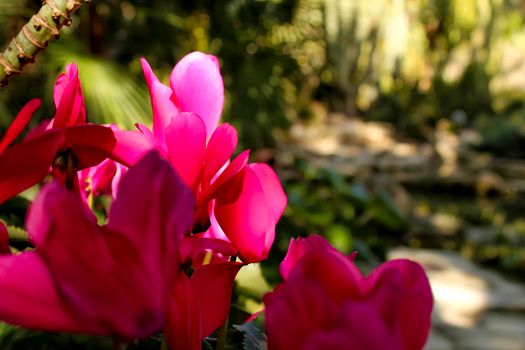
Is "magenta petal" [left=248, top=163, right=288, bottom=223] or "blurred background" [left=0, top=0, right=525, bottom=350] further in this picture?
"blurred background" [left=0, top=0, right=525, bottom=350]

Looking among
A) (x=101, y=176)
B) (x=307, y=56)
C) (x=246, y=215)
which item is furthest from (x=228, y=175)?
(x=307, y=56)

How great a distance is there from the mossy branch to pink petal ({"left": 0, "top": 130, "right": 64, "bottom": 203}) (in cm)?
5

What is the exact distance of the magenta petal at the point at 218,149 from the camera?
36cm

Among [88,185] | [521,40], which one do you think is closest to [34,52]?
[88,185]

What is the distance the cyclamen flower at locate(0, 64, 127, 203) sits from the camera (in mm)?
312

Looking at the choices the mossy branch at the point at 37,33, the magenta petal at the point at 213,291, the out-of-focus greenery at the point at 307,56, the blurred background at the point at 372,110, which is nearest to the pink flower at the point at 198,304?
the magenta petal at the point at 213,291

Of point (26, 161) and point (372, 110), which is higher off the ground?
point (26, 161)

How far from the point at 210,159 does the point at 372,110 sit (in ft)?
40.7

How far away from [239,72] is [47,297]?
4262 mm

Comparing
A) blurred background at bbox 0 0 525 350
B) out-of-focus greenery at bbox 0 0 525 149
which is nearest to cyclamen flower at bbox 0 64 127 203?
blurred background at bbox 0 0 525 350

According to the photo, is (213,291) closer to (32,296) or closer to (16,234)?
(32,296)

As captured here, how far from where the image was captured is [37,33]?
35 cm

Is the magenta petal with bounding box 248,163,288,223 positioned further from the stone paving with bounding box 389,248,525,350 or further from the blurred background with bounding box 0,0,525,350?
the stone paving with bounding box 389,248,525,350

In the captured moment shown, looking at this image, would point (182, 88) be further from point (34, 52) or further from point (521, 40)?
point (521, 40)
